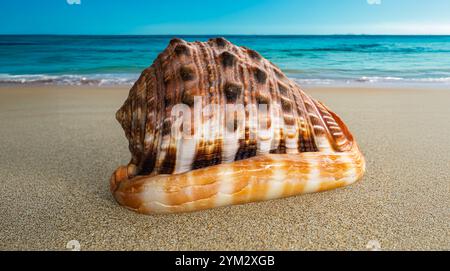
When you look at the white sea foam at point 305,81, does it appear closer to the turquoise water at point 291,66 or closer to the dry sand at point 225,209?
the turquoise water at point 291,66

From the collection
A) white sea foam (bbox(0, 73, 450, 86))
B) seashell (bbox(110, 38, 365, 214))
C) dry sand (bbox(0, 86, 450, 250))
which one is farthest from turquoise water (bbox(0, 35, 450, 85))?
seashell (bbox(110, 38, 365, 214))

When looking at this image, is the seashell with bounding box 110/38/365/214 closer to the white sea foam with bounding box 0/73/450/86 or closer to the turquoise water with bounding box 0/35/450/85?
the white sea foam with bounding box 0/73/450/86

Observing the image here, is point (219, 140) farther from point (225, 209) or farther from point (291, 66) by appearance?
point (291, 66)

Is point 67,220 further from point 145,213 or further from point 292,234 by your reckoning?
point 292,234

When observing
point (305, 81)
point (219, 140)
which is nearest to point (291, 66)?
point (305, 81)
